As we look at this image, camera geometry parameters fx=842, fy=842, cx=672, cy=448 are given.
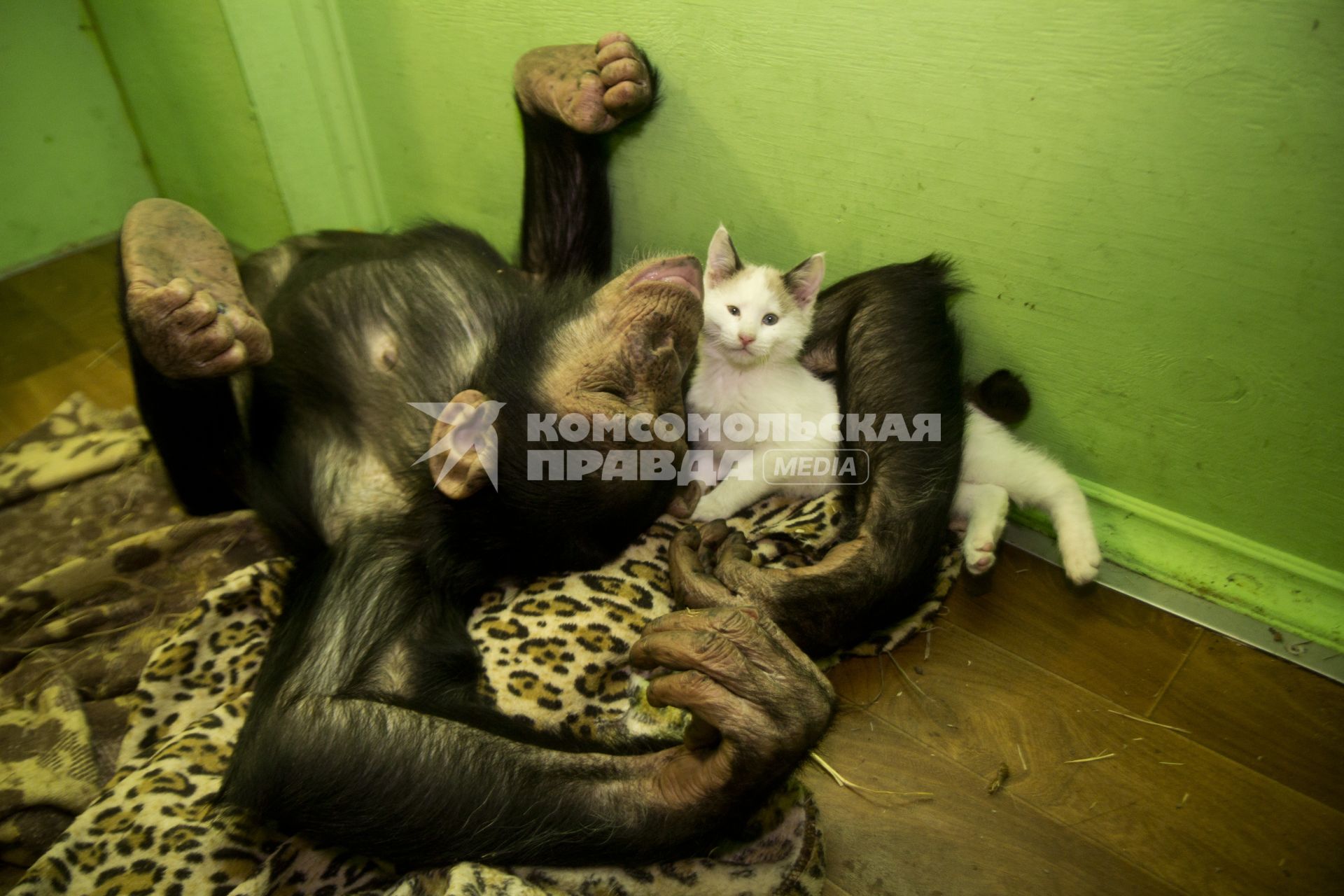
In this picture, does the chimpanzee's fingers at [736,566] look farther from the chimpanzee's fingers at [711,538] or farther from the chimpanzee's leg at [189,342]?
the chimpanzee's leg at [189,342]

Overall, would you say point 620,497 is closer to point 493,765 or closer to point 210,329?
point 493,765

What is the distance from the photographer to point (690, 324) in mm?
1830

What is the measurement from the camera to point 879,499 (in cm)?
183

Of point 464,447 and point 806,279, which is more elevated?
point 806,279

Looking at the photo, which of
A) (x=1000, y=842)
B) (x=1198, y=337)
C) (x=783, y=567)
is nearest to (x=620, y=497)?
(x=783, y=567)

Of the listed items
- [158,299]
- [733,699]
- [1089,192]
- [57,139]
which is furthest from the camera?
[57,139]

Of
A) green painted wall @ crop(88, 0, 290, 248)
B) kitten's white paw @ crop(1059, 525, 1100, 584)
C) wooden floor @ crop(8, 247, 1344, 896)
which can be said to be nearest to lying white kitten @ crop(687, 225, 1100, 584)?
kitten's white paw @ crop(1059, 525, 1100, 584)

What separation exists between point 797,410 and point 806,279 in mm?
306

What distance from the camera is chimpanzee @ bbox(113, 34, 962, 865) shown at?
143cm

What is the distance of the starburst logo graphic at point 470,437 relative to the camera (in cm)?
173

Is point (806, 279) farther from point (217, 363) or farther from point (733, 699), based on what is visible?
point (217, 363)

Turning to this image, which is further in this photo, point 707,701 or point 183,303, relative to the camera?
point 183,303

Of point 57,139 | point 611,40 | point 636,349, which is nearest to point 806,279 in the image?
point 636,349

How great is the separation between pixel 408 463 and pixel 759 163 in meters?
1.13
